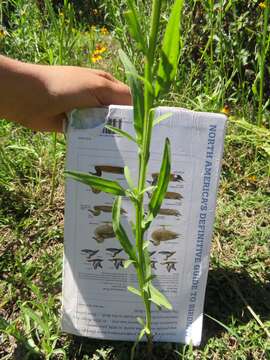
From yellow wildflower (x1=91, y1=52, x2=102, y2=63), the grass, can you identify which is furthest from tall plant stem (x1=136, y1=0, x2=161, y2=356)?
yellow wildflower (x1=91, y1=52, x2=102, y2=63)

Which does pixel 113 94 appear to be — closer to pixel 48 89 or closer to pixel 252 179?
pixel 48 89

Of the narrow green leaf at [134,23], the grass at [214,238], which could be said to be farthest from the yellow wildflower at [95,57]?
the narrow green leaf at [134,23]

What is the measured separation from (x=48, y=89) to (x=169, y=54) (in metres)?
0.32

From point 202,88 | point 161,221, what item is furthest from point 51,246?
point 202,88

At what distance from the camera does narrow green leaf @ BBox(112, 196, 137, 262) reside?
824 millimetres

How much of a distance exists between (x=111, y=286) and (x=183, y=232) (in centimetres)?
20

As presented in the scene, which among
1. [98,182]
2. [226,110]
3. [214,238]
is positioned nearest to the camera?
[98,182]

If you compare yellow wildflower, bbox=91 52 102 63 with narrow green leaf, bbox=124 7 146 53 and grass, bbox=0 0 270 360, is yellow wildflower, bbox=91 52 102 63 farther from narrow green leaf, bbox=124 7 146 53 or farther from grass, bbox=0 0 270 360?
narrow green leaf, bbox=124 7 146 53

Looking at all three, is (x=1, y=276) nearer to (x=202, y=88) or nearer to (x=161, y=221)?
(x=161, y=221)

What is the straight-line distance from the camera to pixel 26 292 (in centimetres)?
119

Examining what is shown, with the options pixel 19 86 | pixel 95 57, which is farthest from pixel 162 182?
pixel 95 57

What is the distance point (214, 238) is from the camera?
1.33m

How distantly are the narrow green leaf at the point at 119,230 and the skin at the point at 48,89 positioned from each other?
0.22 m

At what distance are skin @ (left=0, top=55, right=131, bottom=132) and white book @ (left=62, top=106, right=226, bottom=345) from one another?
0.10 ft
